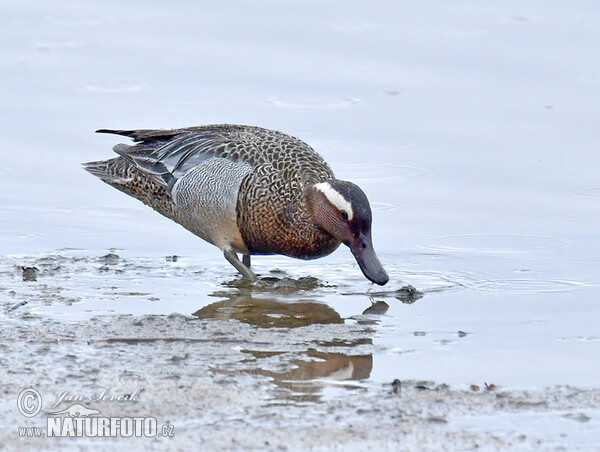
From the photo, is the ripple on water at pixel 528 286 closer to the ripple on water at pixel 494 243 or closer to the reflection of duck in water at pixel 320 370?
the ripple on water at pixel 494 243

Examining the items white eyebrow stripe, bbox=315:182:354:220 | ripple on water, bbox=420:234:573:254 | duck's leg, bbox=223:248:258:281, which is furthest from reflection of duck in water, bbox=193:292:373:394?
ripple on water, bbox=420:234:573:254

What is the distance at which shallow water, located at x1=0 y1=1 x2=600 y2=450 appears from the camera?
21.2 feet

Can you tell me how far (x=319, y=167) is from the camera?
26.2 ft

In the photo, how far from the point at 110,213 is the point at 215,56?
3408mm

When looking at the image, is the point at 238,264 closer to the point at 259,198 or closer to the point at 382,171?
the point at 259,198

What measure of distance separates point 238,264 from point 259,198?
43cm

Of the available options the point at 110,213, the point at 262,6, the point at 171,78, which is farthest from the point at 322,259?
the point at 262,6

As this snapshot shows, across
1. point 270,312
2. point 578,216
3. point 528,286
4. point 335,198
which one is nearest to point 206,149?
point 335,198

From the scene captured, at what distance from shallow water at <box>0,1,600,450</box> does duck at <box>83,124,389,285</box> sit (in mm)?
197

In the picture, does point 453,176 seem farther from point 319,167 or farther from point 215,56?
point 215,56

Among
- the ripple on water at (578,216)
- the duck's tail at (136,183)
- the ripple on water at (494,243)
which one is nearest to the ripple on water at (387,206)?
the ripple on water at (494,243)

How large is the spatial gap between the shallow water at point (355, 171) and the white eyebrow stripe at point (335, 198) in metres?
0.45

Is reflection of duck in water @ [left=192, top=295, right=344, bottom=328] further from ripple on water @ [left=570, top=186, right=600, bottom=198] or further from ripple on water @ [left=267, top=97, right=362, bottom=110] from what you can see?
ripple on water @ [left=267, top=97, right=362, bottom=110]

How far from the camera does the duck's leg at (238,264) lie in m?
7.72
